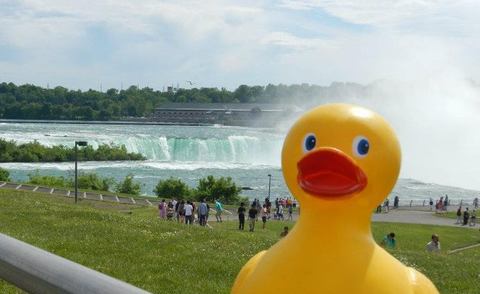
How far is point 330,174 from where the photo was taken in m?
3.06

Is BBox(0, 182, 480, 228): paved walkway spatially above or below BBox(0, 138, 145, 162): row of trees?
above

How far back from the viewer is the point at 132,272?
7.55 metres

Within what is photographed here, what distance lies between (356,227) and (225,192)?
38716 mm

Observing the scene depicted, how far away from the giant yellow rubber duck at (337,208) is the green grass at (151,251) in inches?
138

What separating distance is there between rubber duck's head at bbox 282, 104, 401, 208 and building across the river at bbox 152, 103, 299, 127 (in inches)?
5942

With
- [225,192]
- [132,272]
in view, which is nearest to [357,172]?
[132,272]

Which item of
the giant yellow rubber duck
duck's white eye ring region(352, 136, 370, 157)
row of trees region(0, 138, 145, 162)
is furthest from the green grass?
row of trees region(0, 138, 145, 162)

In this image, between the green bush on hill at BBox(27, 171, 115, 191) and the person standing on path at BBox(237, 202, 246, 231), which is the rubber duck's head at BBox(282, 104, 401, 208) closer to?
the person standing on path at BBox(237, 202, 246, 231)

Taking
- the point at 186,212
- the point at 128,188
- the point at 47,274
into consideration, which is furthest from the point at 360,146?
the point at 128,188

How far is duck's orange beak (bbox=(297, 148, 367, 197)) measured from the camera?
3041mm

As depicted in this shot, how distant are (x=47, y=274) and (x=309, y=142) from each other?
4.48 feet

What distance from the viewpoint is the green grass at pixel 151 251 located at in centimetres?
749

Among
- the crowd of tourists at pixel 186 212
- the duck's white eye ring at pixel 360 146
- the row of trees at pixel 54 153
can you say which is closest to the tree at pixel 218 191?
the crowd of tourists at pixel 186 212

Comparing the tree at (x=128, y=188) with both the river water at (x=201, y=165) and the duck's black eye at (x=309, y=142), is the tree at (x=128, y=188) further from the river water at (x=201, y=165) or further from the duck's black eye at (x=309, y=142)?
the duck's black eye at (x=309, y=142)
